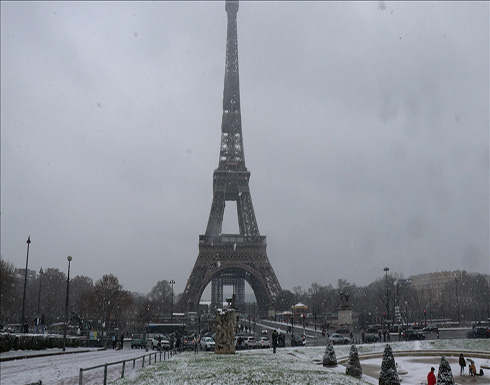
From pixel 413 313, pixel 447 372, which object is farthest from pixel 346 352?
pixel 413 313

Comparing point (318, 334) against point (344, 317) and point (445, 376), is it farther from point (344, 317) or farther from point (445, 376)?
point (445, 376)

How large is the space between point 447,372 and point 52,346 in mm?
29699

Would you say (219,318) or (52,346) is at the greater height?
(219,318)

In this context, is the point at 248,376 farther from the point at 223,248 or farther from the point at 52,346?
the point at 223,248

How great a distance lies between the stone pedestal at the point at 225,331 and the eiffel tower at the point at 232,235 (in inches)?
2121

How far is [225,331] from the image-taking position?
3102 centimetres

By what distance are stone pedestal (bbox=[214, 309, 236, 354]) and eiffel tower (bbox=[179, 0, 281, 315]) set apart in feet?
177

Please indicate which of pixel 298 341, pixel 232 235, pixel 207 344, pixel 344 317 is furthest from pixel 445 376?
pixel 232 235

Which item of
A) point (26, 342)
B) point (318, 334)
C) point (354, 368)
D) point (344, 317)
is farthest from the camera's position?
point (344, 317)

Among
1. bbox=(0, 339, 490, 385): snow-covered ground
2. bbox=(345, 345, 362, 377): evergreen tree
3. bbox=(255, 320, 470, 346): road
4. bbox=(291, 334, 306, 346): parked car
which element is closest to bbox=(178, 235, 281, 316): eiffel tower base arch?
bbox=(255, 320, 470, 346): road

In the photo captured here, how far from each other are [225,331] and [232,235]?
6400cm

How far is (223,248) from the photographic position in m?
91.6

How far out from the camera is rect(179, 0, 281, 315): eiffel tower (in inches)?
3521

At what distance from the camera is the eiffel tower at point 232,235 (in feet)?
293
